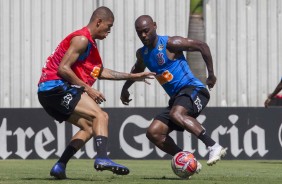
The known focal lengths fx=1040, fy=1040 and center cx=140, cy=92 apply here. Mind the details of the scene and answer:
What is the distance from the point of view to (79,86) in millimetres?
12664

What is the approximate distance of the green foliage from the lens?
2750cm

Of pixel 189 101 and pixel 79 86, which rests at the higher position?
pixel 79 86

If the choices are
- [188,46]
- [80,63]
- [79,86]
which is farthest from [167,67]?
[79,86]

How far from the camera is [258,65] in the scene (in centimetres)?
2786

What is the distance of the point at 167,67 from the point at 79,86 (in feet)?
5.56

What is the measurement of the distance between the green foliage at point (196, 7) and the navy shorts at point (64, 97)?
49.1 feet

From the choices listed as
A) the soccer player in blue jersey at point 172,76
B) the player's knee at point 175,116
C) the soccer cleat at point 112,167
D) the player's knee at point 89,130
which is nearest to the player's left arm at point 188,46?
the soccer player in blue jersey at point 172,76

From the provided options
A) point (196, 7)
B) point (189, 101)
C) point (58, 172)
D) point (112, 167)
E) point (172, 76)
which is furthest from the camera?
point (196, 7)

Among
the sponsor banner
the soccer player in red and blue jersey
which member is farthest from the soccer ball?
the sponsor banner

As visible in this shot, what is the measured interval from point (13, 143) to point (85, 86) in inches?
349

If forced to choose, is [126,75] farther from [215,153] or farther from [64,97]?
[215,153]

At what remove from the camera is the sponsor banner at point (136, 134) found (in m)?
21.2

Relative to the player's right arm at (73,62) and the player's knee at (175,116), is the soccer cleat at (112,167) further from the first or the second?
the player's knee at (175,116)

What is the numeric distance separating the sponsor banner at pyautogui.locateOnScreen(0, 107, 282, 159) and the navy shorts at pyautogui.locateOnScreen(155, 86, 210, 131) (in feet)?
24.0
